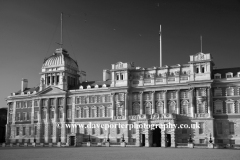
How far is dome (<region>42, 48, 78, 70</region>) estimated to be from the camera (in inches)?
3932

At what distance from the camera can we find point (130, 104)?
283 feet

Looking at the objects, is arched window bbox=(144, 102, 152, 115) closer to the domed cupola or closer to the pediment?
the domed cupola

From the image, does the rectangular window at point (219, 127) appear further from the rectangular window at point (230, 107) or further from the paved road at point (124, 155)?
the paved road at point (124, 155)

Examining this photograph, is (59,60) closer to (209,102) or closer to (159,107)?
(159,107)

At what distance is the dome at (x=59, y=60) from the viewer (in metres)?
99.9

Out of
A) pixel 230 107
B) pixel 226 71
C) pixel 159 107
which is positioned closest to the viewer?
pixel 230 107

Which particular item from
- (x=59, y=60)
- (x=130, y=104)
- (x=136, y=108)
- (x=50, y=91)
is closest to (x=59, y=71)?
(x=59, y=60)

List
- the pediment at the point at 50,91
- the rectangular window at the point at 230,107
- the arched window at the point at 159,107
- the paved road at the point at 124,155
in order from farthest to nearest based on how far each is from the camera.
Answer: the pediment at the point at 50,91
the arched window at the point at 159,107
the rectangular window at the point at 230,107
the paved road at the point at 124,155

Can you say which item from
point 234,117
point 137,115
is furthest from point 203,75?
point 137,115

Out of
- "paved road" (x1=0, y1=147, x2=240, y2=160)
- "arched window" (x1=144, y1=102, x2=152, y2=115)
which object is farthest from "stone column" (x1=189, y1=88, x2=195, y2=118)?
"paved road" (x1=0, y1=147, x2=240, y2=160)

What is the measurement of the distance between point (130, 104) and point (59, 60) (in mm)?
27336

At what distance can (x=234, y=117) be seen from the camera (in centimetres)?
7481

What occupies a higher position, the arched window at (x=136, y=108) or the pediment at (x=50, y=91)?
the pediment at (x=50, y=91)

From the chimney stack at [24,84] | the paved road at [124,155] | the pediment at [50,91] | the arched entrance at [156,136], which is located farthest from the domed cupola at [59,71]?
the paved road at [124,155]
